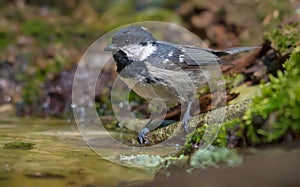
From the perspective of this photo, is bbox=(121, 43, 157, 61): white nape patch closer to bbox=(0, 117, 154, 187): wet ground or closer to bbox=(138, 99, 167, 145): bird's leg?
bbox=(138, 99, 167, 145): bird's leg

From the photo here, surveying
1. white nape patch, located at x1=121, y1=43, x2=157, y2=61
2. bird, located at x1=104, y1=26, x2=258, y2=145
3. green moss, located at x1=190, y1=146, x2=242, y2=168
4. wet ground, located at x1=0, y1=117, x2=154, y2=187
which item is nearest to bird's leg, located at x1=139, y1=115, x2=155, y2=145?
bird, located at x1=104, y1=26, x2=258, y2=145

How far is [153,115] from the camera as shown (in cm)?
452

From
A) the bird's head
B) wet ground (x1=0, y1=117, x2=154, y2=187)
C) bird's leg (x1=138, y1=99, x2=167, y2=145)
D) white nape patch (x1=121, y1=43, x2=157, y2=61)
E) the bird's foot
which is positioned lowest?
wet ground (x1=0, y1=117, x2=154, y2=187)

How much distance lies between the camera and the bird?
385 centimetres

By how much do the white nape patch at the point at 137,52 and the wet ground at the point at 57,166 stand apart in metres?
0.82

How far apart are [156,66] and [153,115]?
29.3 inches

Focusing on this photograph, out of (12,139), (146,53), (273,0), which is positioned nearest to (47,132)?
(12,139)

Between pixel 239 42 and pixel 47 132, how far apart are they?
137 inches

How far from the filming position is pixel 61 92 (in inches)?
257

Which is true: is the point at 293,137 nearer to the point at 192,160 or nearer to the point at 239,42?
the point at 192,160

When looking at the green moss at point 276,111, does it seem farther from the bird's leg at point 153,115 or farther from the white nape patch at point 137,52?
the white nape patch at point 137,52

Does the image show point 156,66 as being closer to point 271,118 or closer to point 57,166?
point 57,166

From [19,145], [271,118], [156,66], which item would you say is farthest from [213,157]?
[156,66]

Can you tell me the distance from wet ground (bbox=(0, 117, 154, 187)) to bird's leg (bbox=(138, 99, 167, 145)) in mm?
480
